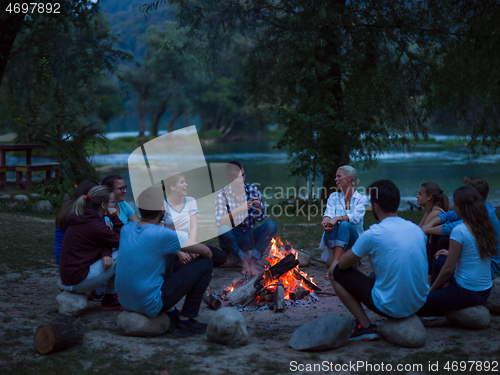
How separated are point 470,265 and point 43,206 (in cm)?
991

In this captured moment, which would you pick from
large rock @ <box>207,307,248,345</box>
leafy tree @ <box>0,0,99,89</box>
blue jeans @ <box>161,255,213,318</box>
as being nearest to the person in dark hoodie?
blue jeans @ <box>161,255,213,318</box>

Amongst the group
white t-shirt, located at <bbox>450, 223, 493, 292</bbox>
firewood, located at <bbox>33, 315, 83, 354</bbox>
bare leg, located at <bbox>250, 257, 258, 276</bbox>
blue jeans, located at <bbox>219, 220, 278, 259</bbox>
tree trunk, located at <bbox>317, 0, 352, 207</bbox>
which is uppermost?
tree trunk, located at <bbox>317, 0, 352, 207</bbox>

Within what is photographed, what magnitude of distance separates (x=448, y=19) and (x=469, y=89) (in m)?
1.69

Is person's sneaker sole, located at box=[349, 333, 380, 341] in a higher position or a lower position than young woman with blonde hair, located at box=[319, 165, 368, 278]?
lower

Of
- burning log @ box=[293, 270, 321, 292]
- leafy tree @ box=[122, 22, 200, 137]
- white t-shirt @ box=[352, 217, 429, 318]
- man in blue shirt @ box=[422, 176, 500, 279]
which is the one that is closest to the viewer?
white t-shirt @ box=[352, 217, 429, 318]

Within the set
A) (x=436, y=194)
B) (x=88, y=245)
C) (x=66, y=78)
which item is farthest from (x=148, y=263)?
(x=66, y=78)

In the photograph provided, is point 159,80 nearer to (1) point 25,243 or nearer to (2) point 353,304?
(1) point 25,243

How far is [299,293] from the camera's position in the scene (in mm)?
4957

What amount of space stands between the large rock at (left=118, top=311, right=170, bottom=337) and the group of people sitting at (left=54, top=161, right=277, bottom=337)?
0.17 ft

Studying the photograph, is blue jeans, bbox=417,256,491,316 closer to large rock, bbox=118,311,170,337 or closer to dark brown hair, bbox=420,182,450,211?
dark brown hair, bbox=420,182,450,211

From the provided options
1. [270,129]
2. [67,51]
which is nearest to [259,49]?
[67,51]

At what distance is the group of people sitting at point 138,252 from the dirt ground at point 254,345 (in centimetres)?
28

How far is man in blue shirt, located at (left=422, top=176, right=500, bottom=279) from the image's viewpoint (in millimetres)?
4039

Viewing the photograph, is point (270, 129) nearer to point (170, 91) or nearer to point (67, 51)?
point (170, 91)
